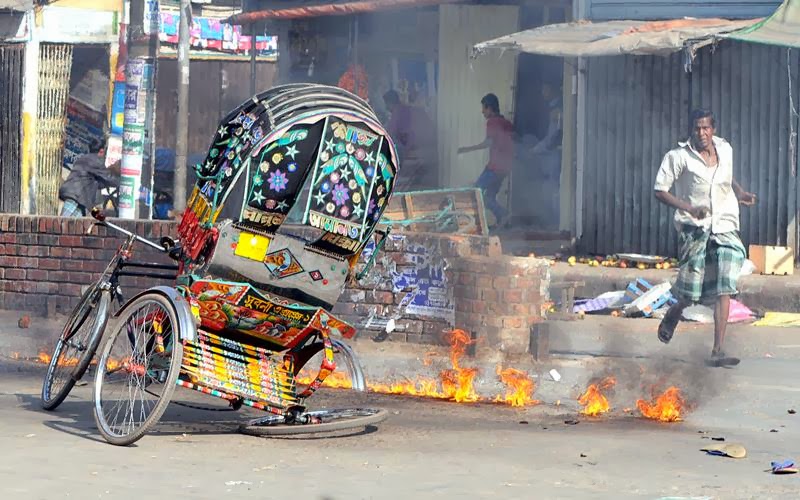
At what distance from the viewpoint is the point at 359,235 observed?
25.7 ft

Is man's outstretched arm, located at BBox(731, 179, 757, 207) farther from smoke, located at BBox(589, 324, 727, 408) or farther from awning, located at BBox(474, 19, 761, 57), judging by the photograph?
awning, located at BBox(474, 19, 761, 57)

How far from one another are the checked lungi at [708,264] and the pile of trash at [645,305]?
2264 millimetres

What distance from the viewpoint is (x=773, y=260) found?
14547mm

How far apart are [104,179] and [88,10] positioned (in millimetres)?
4936

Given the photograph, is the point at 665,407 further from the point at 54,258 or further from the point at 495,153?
the point at 495,153

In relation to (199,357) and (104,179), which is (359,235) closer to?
(199,357)

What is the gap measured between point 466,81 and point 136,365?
13.8m

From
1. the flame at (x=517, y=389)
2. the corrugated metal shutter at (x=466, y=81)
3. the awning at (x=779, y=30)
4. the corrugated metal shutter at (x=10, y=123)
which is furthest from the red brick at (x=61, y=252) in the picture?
the corrugated metal shutter at (x=10, y=123)

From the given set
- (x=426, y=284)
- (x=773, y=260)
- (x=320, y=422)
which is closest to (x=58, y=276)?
(x=426, y=284)

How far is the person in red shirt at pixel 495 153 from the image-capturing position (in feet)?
62.0

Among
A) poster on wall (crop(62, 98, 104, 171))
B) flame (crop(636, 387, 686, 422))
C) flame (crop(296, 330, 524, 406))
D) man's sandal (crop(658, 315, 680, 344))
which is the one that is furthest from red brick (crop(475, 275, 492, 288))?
poster on wall (crop(62, 98, 104, 171))

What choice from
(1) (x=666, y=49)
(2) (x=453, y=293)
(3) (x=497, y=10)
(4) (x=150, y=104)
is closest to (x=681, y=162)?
(2) (x=453, y=293)

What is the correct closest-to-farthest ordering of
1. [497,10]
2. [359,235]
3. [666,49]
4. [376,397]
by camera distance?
[359,235] → [376,397] → [666,49] → [497,10]

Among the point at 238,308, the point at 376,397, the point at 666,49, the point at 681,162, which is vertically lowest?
the point at 376,397
